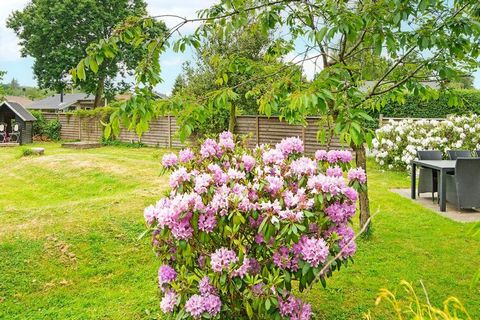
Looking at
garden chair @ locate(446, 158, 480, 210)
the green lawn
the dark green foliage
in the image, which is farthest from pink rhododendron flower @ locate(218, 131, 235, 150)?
the dark green foliage

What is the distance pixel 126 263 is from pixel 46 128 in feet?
69.2

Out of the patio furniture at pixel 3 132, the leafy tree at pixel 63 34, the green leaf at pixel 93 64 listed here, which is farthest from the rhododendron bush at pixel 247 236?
the leafy tree at pixel 63 34

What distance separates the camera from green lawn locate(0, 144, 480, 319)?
3613 mm

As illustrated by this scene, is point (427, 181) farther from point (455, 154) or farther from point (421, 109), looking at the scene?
point (421, 109)

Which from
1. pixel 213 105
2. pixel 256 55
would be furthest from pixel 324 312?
pixel 256 55

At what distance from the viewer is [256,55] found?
14516 mm

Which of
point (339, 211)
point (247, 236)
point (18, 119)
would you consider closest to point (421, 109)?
point (339, 211)

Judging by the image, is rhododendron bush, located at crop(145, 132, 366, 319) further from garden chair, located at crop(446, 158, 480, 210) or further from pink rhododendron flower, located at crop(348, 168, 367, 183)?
garden chair, located at crop(446, 158, 480, 210)

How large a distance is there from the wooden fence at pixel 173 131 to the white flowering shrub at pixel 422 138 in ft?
5.09

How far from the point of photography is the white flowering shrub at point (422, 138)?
10.7m

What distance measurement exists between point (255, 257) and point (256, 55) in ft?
41.7

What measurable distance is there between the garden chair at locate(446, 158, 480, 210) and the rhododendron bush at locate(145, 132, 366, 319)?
4.46 metres

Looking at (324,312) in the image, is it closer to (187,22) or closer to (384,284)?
(384,284)

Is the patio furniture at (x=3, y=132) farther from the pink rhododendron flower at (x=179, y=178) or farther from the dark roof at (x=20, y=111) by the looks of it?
the pink rhododendron flower at (x=179, y=178)
